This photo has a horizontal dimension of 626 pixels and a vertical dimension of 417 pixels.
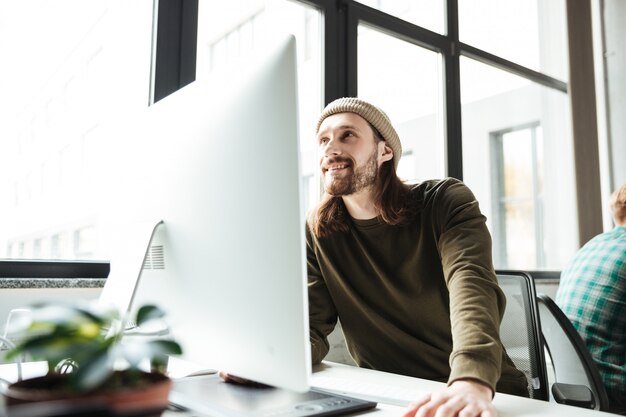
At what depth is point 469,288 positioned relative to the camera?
1089mm

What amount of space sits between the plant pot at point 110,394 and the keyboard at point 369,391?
46cm

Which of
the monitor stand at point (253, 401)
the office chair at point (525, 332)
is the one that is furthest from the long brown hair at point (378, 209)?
the monitor stand at point (253, 401)

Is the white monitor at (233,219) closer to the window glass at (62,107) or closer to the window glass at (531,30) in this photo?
the window glass at (62,107)

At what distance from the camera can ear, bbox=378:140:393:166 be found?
1623 mm

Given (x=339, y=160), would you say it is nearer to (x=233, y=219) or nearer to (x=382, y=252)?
(x=382, y=252)

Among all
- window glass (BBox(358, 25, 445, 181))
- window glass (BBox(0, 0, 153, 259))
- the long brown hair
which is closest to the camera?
the long brown hair

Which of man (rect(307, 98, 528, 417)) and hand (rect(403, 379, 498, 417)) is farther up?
man (rect(307, 98, 528, 417))

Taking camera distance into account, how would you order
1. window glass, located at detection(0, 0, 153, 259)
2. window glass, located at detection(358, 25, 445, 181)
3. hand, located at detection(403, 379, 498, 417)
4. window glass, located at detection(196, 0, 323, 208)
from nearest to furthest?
hand, located at detection(403, 379, 498, 417)
window glass, located at detection(0, 0, 153, 259)
window glass, located at detection(196, 0, 323, 208)
window glass, located at detection(358, 25, 445, 181)

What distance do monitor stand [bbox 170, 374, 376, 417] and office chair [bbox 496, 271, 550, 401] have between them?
729 mm

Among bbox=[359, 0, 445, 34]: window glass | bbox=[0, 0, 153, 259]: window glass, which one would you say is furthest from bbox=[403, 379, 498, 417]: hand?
bbox=[359, 0, 445, 34]: window glass

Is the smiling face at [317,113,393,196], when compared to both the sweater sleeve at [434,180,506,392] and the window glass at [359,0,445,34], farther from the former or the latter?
the window glass at [359,0,445,34]

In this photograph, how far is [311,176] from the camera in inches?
94.8

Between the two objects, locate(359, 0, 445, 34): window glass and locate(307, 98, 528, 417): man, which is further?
locate(359, 0, 445, 34): window glass

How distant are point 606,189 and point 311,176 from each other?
2.35 meters
